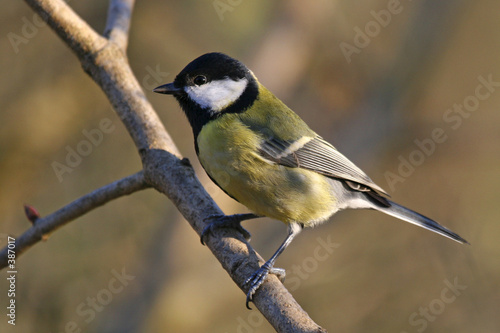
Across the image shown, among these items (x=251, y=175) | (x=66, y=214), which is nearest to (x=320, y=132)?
(x=251, y=175)

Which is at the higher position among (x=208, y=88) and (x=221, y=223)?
(x=208, y=88)

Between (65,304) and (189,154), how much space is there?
6.29 ft

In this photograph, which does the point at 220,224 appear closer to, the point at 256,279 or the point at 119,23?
the point at 256,279

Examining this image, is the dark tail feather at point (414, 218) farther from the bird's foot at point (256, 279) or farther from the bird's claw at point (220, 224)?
the bird's foot at point (256, 279)

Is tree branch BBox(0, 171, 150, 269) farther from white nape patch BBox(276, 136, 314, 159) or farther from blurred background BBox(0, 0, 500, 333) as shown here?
blurred background BBox(0, 0, 500, 333)

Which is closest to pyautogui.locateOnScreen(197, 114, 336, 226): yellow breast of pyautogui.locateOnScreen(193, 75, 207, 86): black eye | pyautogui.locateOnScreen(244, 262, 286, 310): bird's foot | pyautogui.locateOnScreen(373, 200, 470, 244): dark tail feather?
pyautogui.locateOnScreen(193, 75, 207, 86): black eye

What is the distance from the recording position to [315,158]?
2.99 m

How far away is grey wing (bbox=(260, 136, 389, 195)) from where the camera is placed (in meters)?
2.82

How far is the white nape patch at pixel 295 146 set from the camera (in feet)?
9.35

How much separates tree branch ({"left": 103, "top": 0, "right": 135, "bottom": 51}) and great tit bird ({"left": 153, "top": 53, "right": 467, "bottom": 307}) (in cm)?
55

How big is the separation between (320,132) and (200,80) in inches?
119

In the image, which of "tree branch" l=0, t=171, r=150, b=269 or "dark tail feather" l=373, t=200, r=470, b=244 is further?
"dark tail feather" l=373, t=200, r=470, b=244

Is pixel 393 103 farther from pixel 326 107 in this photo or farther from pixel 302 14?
pixel 302 14

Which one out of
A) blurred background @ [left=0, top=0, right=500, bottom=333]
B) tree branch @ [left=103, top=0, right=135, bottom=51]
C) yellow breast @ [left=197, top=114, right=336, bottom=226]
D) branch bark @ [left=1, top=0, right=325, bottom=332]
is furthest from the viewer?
blurred background @ [left=0, top=0, right=500, bottom=333]
